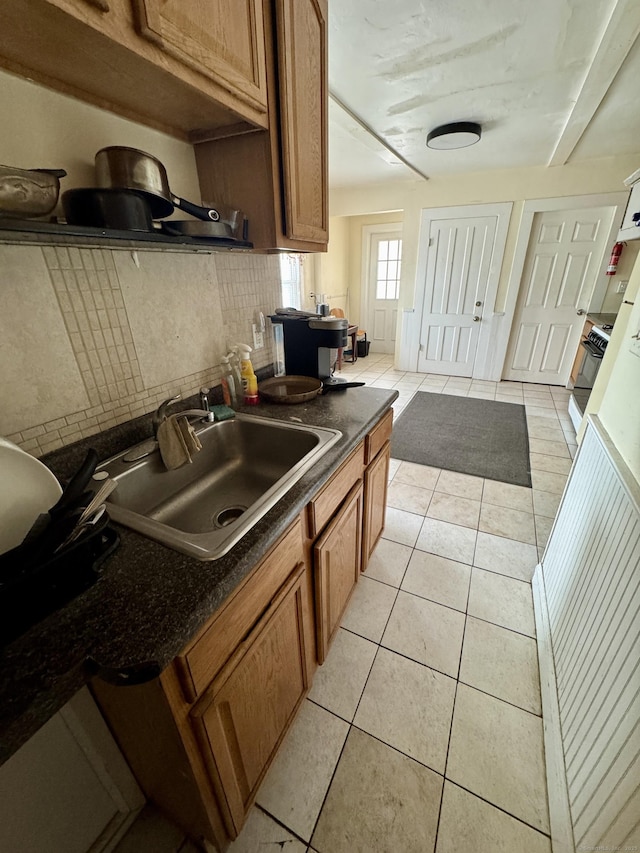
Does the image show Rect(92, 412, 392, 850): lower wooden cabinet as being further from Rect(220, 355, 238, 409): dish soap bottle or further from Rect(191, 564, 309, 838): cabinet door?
Rect(220, 355, 238, 409): dish soap bottle

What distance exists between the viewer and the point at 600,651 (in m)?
0.91

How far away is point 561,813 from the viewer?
0.93m

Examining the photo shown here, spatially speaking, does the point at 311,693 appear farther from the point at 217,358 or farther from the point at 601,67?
the point at 601,67

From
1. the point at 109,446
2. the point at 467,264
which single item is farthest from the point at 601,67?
the point at 109,446

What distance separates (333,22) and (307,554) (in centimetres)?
222

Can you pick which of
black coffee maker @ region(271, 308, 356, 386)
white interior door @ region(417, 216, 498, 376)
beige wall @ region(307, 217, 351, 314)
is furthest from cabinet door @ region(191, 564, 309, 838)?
beige wall @ region(307, 217, 351, 314)

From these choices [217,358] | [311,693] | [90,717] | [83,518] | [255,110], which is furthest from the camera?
[217,358]

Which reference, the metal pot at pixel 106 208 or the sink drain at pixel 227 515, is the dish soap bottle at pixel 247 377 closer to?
the sink drain at pixel 227 515

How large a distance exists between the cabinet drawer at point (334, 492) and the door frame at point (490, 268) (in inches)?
144

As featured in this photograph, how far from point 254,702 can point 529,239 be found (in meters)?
4.68

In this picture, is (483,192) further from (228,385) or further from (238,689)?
(238,689)

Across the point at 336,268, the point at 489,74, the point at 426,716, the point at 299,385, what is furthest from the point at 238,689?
the point at 336,268

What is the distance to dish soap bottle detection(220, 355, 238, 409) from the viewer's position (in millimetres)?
1442

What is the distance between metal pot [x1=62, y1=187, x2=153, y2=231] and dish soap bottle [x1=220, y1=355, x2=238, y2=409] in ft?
2.26
